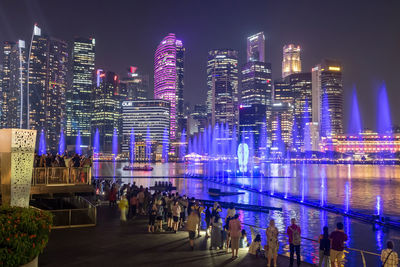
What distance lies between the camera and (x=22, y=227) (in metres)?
9.03

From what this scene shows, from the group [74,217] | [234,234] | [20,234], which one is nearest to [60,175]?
[74,217]

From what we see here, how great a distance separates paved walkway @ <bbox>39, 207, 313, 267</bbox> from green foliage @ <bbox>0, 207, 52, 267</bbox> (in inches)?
156

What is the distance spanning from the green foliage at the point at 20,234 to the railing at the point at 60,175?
37.4 ft

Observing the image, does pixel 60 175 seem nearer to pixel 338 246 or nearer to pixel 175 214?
pixel 175 214

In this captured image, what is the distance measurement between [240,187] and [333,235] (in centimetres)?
5459

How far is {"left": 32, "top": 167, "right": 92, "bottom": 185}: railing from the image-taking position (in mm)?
20391

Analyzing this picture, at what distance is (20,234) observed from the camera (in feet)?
29.3

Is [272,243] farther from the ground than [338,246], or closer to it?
closer to it

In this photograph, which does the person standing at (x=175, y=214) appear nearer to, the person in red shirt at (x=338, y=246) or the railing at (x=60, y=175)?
the railing at (x=60, y=175)

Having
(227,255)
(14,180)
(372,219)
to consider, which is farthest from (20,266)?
(372,219)

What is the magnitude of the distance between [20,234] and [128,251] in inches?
260

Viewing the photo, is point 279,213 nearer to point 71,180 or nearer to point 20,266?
point 71,180

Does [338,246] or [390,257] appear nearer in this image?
[390,257]

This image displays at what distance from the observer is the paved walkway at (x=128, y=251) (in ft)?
44.0
